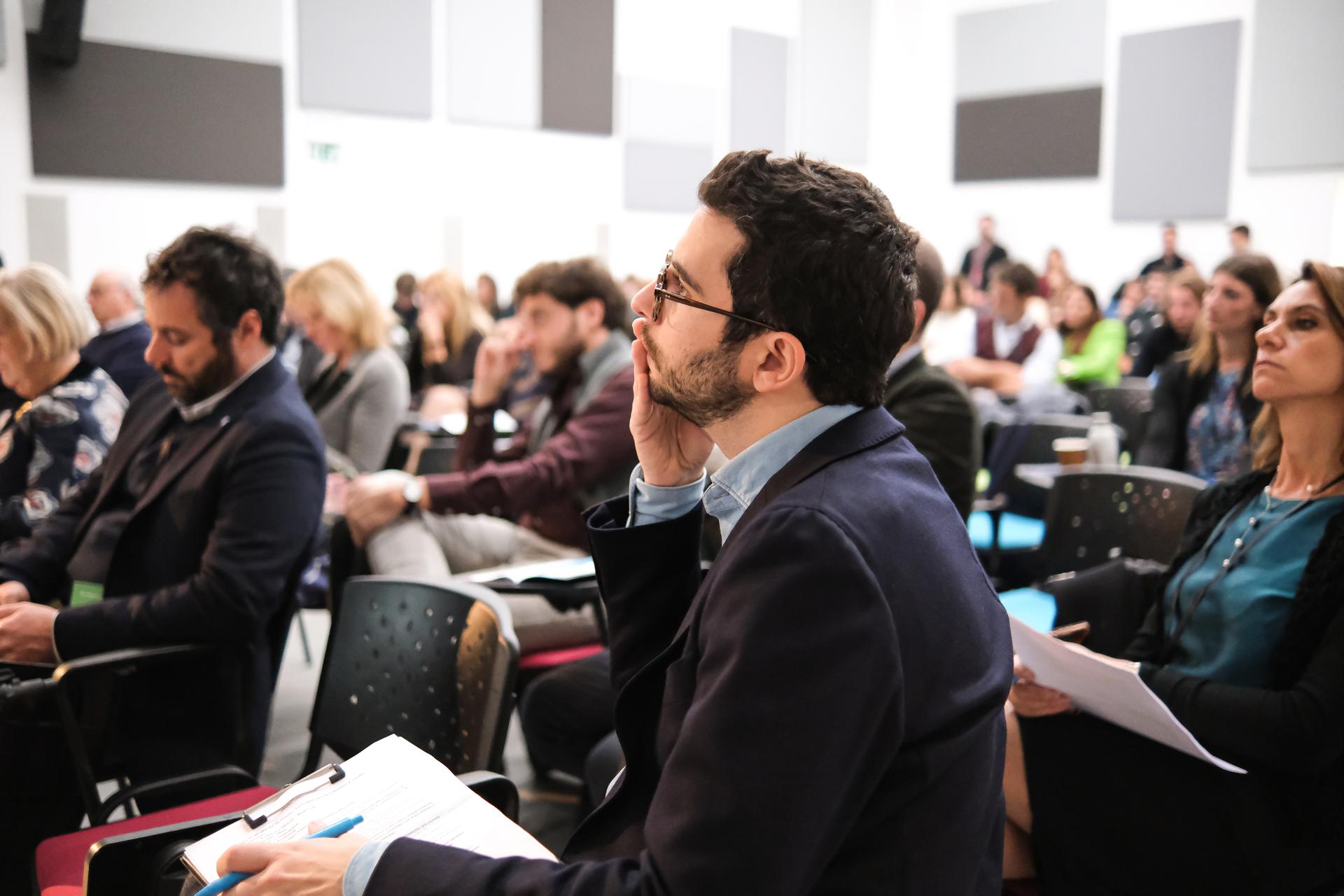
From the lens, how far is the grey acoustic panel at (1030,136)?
39.5 ft

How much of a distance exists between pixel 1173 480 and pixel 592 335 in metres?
1.65

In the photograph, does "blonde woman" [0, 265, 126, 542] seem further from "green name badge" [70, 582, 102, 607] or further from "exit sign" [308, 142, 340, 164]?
"exit sign" [308, 142, 340, 164]

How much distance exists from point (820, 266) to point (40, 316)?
2.54 meters

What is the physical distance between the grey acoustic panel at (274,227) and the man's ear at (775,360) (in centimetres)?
898

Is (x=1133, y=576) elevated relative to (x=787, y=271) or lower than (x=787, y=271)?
lower

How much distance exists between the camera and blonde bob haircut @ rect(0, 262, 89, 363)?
9.21 ft

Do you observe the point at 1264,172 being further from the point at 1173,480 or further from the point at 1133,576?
the point at 1133,576

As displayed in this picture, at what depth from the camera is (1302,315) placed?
1859 millimetres

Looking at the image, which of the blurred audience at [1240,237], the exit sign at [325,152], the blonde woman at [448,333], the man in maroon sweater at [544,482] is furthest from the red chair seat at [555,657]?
the blurred audience at [1240,237]

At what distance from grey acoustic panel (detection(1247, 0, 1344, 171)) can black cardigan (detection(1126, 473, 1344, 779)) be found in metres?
10.6

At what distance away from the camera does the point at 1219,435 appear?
3.62 meters

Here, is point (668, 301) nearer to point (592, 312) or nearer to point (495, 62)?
point (592, 312)

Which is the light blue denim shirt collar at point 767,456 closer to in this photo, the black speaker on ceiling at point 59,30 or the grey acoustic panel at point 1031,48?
the black speaker on ceiling at point 59,30

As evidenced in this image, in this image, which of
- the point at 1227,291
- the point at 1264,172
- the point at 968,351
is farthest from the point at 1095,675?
the point at 1264,172
